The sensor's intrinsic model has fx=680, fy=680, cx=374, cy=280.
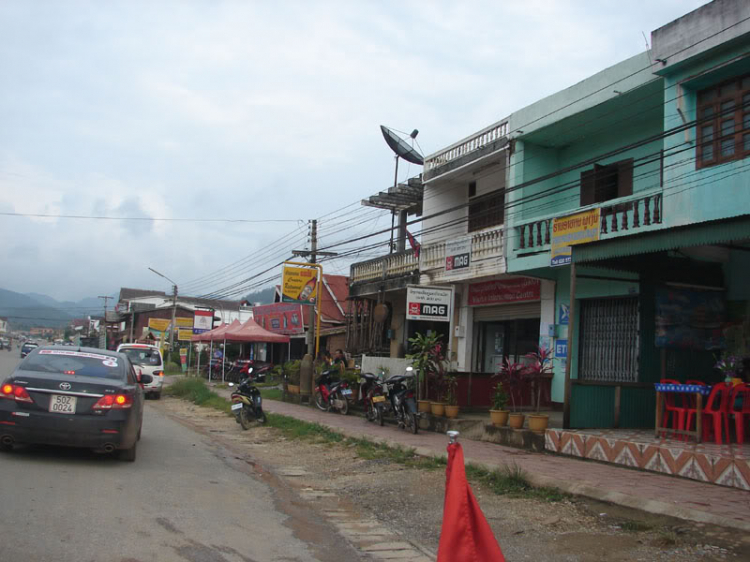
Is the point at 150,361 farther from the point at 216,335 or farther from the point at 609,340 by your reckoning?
the point at 609,340

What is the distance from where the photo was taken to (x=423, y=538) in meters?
6.35

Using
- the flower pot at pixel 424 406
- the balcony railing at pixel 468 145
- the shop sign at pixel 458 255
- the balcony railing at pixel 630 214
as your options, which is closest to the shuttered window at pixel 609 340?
the balcony railing at pixel 630 214

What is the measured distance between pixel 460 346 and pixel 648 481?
37.6 ft

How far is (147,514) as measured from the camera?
6.25 metres

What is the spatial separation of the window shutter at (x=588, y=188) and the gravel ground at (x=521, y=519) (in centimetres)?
813

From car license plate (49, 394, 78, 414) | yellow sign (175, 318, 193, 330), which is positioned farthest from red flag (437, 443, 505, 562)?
yellow sign (175, 318, 193, 330)

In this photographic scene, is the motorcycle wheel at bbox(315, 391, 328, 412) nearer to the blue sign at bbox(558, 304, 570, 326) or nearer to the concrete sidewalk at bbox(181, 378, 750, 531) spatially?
the concrete sidewalk at bbox(181, 378, 750, 531)

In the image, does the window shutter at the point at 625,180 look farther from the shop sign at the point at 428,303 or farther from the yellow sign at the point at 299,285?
the yellow sign at the point at 299,285

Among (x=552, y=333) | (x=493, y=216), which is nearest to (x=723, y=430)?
(x=552, y=333)

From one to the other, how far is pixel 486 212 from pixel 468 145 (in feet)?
6.58

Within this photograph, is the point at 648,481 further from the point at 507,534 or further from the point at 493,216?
the point at 493,216

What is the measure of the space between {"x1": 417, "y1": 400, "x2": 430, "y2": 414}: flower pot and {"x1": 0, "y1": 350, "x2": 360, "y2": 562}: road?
203 inches

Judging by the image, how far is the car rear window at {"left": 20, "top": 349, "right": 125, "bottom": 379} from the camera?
881 centimetres

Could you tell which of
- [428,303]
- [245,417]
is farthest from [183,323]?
[428,303]
